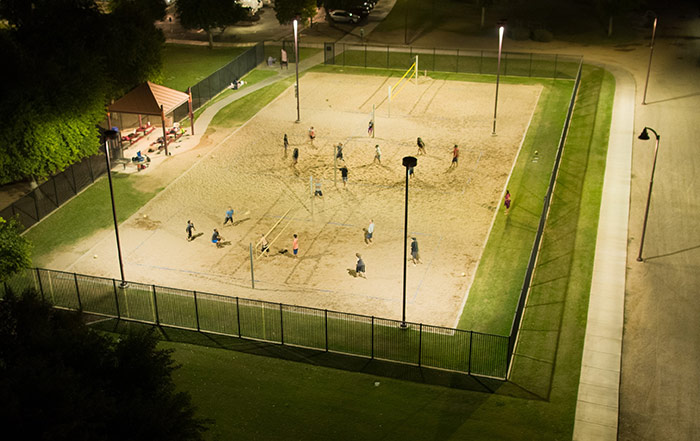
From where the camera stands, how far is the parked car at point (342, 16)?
81375 mm

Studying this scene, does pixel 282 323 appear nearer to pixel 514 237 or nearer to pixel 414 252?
pixel 414 252

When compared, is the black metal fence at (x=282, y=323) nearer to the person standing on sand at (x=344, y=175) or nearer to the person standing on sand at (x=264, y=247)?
the person standing on sand at (x=264, y=247)

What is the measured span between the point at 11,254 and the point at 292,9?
49459mm

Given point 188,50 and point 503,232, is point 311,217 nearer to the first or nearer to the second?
point 503,232

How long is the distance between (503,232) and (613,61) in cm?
3615

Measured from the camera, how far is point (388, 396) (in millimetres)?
27641

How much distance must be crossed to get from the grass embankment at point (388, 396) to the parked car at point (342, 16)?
178 ft

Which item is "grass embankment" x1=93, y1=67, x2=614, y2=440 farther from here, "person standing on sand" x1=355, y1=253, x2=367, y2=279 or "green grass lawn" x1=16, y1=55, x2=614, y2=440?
"person standing on sand" x1=355, y1=253, x2=367, y2=279

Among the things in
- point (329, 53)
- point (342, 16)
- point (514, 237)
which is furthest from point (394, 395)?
point (342, 16)

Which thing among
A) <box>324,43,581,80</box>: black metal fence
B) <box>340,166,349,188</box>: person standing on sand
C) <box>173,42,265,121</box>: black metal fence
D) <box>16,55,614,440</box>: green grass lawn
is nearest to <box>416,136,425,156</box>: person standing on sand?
<box>340,166,349,188</box>: person standing on sand

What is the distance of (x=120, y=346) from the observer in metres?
20.8

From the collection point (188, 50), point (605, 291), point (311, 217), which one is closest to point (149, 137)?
point (311, 217)

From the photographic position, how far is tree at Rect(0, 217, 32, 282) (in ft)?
102

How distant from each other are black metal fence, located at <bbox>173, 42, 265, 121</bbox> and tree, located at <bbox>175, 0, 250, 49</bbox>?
16.2 feet
